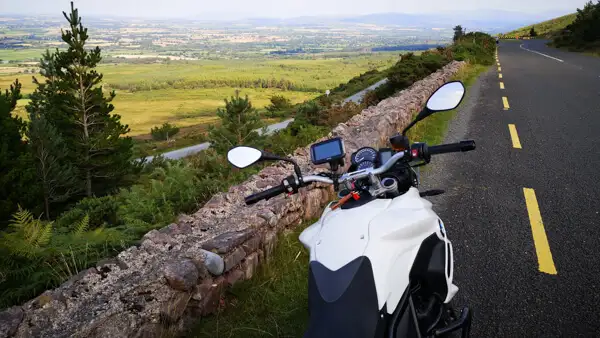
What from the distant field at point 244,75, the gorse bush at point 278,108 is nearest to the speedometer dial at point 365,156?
the gorse bush at point 278,108

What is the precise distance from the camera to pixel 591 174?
19.8 ft

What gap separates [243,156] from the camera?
230 cm

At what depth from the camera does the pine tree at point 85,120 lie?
1169 inches

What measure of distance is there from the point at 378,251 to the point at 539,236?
350 centimetres

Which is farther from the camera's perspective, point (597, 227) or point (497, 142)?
point (497, 142)

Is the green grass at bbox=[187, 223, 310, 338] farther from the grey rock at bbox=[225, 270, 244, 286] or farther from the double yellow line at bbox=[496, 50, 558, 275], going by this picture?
the double yellow line at bbox=[496, 50, 558, 275]

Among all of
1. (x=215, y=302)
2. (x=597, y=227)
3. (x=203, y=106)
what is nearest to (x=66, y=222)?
(x=215, y=302)

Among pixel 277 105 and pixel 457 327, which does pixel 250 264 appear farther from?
pixel 277 105

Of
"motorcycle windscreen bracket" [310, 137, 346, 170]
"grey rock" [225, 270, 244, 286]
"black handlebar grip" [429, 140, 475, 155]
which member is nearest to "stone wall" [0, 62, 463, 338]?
"grey rock" [225, 270, 244, 286]

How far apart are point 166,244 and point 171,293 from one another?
74 cm

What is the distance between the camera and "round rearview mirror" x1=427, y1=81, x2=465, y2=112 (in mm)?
2418

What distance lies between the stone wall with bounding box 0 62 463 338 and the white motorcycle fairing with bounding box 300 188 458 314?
4.03ft

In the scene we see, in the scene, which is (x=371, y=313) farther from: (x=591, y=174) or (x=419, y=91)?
(x=419, y=91)

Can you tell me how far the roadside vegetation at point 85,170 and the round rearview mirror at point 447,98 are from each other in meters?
2.78
